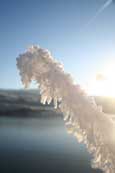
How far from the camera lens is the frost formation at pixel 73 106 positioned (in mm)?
2986

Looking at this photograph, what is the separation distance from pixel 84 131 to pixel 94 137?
0.11m

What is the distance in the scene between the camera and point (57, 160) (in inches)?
4286

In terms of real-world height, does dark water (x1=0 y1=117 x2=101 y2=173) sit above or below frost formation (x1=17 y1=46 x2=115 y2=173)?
below

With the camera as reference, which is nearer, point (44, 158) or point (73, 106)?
point (73, 106)

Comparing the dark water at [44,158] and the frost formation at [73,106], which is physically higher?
the frost formation at [73,106]

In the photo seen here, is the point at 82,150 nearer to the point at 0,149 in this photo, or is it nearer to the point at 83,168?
the point at 83,168

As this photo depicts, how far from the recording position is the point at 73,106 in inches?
119

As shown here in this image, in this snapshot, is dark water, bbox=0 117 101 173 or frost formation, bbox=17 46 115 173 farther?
dark water, bbox=0 117 101 173

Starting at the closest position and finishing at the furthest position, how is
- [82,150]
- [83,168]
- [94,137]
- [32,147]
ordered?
[94,137], [83,168], [82,150], [32,147]

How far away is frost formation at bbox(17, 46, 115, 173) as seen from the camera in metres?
2.99

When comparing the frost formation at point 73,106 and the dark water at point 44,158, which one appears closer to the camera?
the frost formation at point 73,106

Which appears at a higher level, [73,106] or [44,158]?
[73,106]

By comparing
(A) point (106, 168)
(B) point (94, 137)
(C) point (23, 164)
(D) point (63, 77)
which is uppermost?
(D) point (63, 77)

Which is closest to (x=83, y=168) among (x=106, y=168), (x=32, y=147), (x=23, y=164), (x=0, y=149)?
(x=23, y=164)
